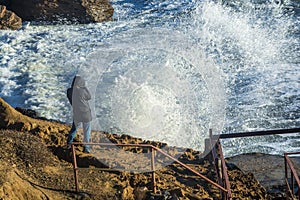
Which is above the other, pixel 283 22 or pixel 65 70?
pixel 283 22

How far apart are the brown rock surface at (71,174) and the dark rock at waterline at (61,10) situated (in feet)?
46.8

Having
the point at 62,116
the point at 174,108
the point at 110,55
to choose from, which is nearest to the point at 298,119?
the point at 174,108

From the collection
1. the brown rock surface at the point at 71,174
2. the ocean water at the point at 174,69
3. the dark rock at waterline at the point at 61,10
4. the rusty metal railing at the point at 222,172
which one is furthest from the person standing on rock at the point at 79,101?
the dark rock at waterline at the point at 61,10

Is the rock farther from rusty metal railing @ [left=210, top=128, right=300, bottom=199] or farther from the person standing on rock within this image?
rusty metal railing @ [left=210, top=128, right=300, bottom=199]

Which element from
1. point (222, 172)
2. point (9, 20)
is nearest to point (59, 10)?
point (9, 20)

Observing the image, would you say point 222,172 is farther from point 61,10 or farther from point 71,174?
point 61,10

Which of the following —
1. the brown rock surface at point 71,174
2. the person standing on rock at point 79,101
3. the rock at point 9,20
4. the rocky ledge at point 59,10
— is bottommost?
the brown rock surface at point 71,174

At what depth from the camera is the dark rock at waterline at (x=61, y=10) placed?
2423cm

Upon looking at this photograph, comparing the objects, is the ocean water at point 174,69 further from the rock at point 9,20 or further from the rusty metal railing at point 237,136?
the rusty metal railing at point 237,136

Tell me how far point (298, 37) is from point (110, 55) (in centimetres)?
766

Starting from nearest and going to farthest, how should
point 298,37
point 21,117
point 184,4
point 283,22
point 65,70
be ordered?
1. point 21,117
2. point 65,70
3. point 298,37
4. point 283,22
5. point 184,4

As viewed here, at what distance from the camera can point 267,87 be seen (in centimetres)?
1697

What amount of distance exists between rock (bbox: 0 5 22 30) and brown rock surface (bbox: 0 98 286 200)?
525 inches

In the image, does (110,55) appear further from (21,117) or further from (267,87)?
(21,117)
